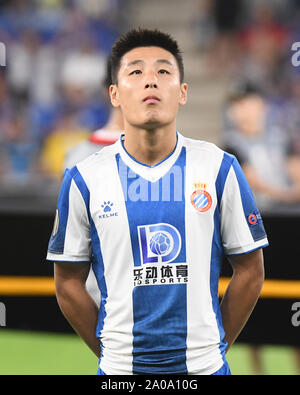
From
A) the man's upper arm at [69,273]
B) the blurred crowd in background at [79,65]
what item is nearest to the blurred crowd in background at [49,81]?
the blurred crowd in background at [79,65]

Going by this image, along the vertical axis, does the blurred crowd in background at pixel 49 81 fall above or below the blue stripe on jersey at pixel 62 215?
above

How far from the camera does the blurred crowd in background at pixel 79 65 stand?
25.3 feet

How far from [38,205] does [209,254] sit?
2.58 meters

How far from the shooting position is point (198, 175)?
1.99 meters

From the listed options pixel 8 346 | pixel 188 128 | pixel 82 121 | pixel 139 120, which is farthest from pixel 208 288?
pixel 188 128

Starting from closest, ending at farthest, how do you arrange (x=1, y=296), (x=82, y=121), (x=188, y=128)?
(x=1, y=296) → (x=82, y=121) → (x=188, y=128)

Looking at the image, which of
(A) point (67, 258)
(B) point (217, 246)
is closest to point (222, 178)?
(B) point (217, 246)

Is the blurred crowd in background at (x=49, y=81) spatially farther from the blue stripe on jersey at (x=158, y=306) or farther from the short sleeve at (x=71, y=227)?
the blue stripe on jersey at (x=158, y=306)

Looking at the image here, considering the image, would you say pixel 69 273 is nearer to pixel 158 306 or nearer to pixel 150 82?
pixel 158 306

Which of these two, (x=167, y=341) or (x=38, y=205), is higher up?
(x=38, y=205)

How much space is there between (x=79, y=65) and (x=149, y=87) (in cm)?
652

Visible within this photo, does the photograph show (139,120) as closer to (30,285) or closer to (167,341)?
(167,341)

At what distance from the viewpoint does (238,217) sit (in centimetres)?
201

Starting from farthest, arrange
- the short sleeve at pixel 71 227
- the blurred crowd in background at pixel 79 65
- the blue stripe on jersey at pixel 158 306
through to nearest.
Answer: the blurred crowd in background at pixel 79 65
the short sleeve at pixel 71 227
the blue stripe on jersey at pixel 158 306
